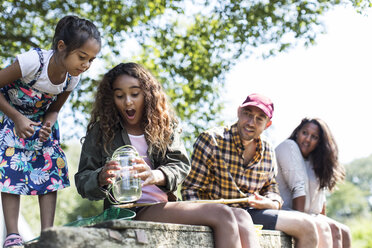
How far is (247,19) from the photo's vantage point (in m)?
7.78

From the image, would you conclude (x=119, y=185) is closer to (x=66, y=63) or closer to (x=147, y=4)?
(x=66, y=63)

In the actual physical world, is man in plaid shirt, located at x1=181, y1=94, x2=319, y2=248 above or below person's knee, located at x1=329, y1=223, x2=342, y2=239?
above

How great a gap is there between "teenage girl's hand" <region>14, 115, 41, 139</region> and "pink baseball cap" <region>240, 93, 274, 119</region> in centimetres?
180

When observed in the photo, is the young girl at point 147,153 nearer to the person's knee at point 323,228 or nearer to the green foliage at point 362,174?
the person's knee at point 323,228

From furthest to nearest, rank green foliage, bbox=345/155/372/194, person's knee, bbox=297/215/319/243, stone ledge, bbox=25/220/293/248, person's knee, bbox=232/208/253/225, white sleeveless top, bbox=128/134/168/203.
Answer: green foliage, bbox=345/155/372/194, person's knee, bbox=297/215/319/243, white sleeveless top, bbox=128/134/168/203, person's knee, bbox=232/208/253/225, stone ledge, bbox=25/220/293/248

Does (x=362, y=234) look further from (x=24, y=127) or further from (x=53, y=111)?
(x=24, y=127)

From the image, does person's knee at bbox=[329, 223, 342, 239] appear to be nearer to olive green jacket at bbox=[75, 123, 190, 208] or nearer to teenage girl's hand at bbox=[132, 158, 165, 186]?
olive green jacket at bbox=[75, 123, 190, 208]

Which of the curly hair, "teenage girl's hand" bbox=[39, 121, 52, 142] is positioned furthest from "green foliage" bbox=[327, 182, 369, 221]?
"teenage girl's hand" bbox=[39, 121, 52, 142]

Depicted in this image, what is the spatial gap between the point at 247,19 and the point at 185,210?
18.2 ft

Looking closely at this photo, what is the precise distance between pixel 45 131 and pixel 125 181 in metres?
0.74

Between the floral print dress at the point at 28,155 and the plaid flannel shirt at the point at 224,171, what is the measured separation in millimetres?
1130

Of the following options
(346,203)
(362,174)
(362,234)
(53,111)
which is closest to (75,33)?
(53,111)

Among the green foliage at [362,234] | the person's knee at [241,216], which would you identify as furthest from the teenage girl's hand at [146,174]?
the green foliage at [362,234]

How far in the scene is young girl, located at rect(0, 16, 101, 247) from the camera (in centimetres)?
306
